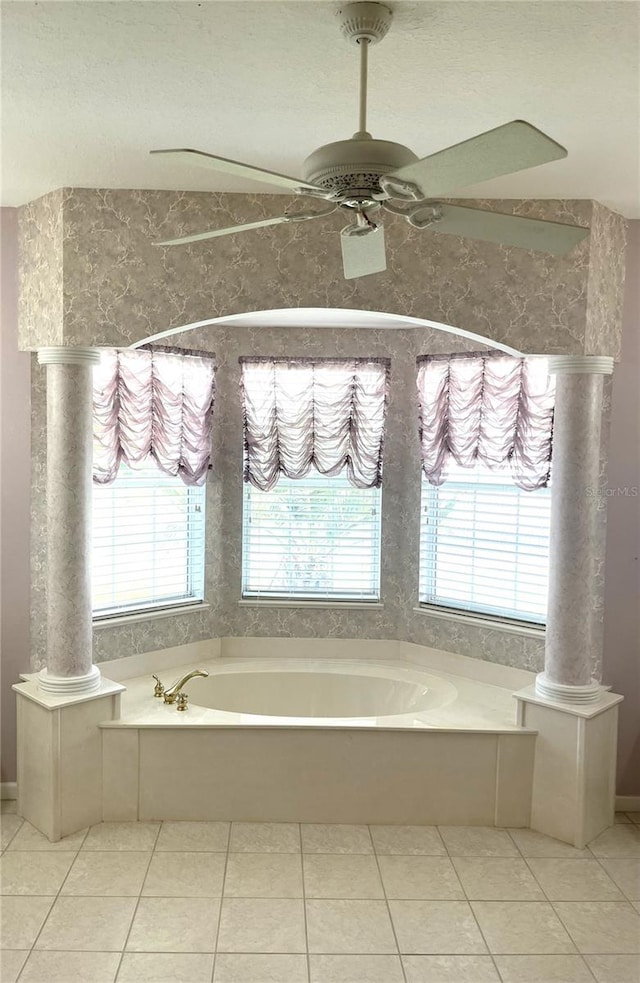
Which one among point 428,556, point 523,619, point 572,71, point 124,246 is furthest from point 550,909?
point 124,246

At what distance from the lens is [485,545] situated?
4.88m

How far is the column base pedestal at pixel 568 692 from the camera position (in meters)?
3.86

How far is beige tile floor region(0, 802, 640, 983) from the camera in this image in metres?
2.90

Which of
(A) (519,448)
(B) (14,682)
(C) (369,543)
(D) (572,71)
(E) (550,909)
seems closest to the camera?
(D) (572,71)

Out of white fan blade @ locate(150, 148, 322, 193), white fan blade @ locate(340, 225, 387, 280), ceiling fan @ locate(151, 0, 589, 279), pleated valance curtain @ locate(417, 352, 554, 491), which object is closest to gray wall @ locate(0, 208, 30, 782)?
ceiling fan @ locate(151, 0, 589, 279)

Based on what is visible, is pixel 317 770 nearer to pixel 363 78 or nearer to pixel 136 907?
pixel 136 907

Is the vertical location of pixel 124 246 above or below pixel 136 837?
above

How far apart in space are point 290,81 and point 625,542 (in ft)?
9.18

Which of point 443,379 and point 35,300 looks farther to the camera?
point 443,379

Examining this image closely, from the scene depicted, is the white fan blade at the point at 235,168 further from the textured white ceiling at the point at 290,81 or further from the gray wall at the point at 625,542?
the gray wall at the point at 625,542

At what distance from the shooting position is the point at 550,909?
3.29 meters

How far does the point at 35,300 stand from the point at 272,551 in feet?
7.29

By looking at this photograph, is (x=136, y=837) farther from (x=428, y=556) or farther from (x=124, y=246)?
(x=124, y=246)

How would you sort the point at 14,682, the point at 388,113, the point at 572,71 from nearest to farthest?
the point at 572,71 → the point at 388,113 → the point at 14,682
